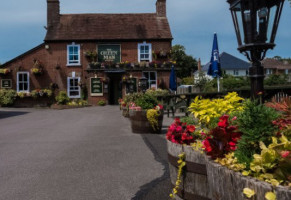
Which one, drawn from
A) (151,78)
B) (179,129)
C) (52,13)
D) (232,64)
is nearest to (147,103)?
(179,129)

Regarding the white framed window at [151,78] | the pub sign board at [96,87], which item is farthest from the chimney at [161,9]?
the pub sign board at [96,87]

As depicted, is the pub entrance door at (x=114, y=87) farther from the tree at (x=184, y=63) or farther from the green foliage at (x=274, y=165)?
the tree at (x=184, y=63)

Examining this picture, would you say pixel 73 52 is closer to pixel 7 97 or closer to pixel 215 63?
pixel 7 97

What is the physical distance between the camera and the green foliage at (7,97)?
26797mm

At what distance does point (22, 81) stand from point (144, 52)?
11144 mm

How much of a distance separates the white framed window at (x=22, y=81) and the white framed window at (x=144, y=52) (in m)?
10.2

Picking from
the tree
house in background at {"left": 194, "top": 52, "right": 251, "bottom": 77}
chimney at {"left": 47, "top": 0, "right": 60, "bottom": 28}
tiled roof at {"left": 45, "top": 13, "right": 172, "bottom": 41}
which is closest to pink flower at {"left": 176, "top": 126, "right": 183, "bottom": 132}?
tiled roof at {"left": 45, "top": 13, "right": 172, "bottom": 41}

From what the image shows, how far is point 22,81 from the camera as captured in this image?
28.2m

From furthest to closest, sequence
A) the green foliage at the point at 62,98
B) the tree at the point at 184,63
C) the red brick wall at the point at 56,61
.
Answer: the tree at the point at 184,63 < the red brick wall at the point at 56,61 < the green foliage at the point at 62,98

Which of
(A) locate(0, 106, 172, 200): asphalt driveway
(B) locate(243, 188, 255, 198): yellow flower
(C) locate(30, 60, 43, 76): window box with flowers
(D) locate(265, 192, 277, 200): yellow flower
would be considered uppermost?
(C) locate(30, 60, 43, 76): window box with flowers

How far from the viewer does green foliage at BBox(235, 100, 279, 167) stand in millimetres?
2096

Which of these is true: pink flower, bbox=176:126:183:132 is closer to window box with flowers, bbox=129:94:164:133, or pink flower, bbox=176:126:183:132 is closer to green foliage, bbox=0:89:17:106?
window box with flowers, bbox=129:94:164:133

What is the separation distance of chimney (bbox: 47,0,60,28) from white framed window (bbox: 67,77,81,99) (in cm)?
560

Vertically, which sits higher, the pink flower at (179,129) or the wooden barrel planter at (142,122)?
the pink flower at (179,129)
